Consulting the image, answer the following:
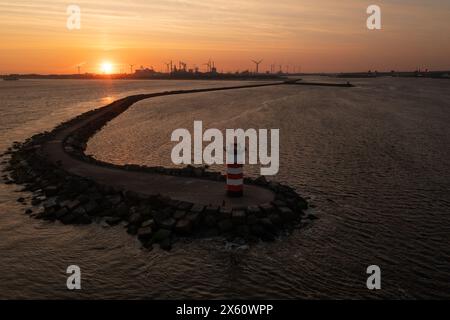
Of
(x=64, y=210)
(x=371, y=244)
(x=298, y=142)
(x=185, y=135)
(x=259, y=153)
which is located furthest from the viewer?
(x=185, y=135)

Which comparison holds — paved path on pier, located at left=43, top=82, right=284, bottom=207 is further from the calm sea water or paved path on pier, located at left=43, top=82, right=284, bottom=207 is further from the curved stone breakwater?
the calm sea water

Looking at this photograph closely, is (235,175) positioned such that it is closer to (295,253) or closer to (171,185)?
(171,185)

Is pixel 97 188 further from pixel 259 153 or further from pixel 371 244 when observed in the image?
pixel 259 153

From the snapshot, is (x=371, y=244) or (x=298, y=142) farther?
(x=298, y=142)

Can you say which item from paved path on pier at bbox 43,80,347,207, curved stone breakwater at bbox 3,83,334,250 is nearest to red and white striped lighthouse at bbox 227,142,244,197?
paved path on pier at bbox 43,80,347,207

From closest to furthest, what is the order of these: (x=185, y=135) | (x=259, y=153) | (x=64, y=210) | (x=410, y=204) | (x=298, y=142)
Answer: (x=64, y=210) < (x=410, y=204) < (x=259, y=153) < (x=298, y=142) < (x=185, y=135)
